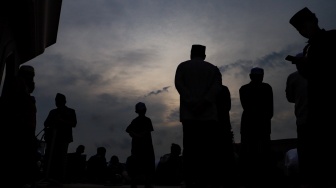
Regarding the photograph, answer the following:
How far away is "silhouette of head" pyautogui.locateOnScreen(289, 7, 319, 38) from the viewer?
2.81 meters

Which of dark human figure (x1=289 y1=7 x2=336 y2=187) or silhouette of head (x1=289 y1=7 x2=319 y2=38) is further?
silhouette of head (x1=289 y1=7 x2=319 y2=38)

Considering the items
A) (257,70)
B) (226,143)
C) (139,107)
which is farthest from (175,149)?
(257,70)

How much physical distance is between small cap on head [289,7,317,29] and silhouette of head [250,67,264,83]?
225 centimetres

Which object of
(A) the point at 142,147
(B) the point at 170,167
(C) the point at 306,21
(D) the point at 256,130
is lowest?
(B) the point at 170,167

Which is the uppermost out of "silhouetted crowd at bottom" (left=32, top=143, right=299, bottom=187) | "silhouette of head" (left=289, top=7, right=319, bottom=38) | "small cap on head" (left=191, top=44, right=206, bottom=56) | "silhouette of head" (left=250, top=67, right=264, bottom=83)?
"small cap on head" (left=191, top=44, right=206, bottom=56)

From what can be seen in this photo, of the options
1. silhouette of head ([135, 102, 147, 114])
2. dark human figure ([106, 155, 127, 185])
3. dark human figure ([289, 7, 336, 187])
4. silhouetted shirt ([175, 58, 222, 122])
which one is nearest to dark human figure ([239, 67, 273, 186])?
silhouetted shirt ([175, 58, 222, 122])

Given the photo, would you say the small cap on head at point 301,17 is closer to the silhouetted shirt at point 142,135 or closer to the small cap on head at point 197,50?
the small cap on head at point 197,50

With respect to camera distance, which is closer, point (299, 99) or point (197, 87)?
point (299, 99)

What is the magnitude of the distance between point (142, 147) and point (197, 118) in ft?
8.41

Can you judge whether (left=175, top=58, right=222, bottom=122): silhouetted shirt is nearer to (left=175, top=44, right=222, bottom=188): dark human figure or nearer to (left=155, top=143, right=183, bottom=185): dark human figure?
(left=175, top=44, right=222, bottom=188): dark human figure

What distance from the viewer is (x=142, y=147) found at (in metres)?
6.36

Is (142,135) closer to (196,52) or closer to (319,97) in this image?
(196,52)

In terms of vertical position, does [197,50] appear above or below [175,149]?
above

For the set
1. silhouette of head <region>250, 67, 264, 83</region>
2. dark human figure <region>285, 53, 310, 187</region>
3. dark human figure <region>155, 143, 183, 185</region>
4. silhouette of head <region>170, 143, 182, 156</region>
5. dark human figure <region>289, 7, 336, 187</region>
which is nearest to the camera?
dark human figure <region>289, 7, 336, 187</region>
